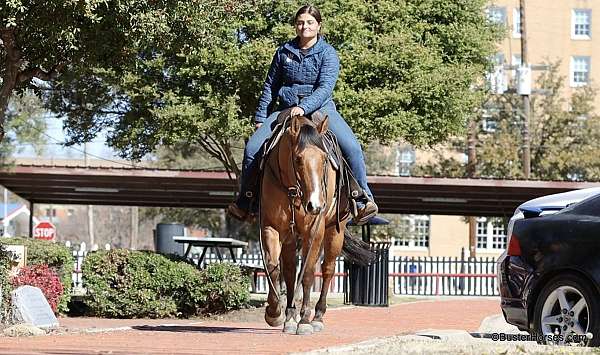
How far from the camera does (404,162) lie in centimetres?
6419

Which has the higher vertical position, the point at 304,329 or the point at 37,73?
the point at 37,73

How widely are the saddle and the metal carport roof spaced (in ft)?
56.4

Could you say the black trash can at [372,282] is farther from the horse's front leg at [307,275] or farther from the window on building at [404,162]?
the window on building at [404,162]

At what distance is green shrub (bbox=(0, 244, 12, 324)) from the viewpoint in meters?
15.1

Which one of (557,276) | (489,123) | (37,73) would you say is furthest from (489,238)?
(557,276)

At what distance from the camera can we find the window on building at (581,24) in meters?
80.5

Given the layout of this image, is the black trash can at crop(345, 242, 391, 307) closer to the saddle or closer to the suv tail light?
the saddle

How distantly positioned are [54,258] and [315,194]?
848 centimetres

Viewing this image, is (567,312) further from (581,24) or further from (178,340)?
(581,24)

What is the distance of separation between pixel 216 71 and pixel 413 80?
13.6 feet

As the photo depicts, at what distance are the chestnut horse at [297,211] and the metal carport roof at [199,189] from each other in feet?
57.0

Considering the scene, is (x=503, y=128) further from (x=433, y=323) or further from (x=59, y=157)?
A: (x=59, y=157)

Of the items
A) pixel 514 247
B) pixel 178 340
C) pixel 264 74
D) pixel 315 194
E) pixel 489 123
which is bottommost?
pixel 178 340

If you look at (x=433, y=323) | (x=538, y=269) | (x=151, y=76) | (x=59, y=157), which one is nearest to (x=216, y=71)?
(x=151, y=76)
